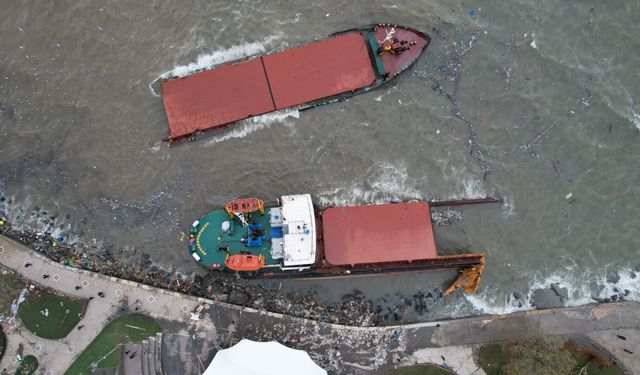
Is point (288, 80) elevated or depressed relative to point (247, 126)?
elevated

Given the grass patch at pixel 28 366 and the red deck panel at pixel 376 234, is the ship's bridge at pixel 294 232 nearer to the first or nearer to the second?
the red deck panel at pixel 376 234

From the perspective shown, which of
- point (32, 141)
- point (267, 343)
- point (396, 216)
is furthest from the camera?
point (32, 141)

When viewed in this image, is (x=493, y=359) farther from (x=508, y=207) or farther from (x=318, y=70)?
(x=318, y=70)

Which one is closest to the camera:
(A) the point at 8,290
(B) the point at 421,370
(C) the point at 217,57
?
(A) the point at 8,290

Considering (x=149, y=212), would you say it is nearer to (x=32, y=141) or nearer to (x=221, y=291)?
(x=221, y=291)

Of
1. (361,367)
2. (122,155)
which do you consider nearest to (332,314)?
(361,367)

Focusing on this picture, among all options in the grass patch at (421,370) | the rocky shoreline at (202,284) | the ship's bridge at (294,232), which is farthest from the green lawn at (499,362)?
the ship's bridge at (294,232)

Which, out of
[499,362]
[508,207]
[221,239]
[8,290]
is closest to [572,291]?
[508,207]
